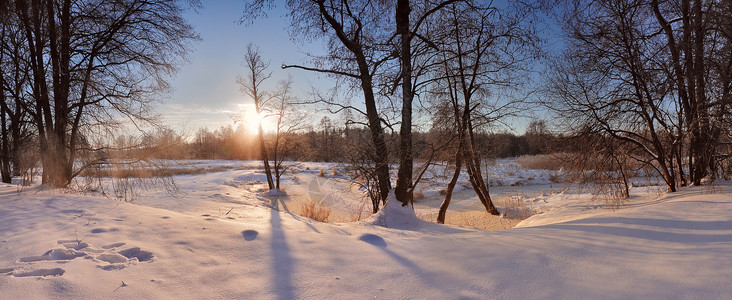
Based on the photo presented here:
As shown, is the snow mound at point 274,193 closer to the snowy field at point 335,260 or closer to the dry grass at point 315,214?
the dry grass at point 315,214

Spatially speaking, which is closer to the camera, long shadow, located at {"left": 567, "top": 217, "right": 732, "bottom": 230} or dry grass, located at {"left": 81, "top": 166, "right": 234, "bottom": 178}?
long shadow, located at {"left": 567, "top": 217, "right": 732, "bottom": 230}

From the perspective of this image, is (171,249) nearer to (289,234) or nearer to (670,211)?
(289,234)

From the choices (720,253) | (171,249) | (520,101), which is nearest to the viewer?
(720,253)

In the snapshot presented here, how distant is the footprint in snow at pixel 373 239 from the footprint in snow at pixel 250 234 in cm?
115

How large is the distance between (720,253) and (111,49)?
1082cm

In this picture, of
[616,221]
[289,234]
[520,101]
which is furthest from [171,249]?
[520,101]

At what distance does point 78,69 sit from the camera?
22.9 feet

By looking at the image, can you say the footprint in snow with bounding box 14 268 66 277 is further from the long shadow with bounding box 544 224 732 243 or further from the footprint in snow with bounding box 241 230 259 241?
the long shadow with bounding box 544 224 732 243

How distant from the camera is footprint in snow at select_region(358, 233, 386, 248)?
3.33m

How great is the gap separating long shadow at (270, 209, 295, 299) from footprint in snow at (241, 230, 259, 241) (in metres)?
0.19

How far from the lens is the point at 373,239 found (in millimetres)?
3518

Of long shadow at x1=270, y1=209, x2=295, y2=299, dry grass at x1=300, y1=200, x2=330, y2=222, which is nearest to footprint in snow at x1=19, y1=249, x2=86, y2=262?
long shadow at x1=270, y1=209, x2=295, y2=299

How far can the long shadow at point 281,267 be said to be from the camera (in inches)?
84.6

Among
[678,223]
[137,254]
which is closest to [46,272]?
[137,254]
